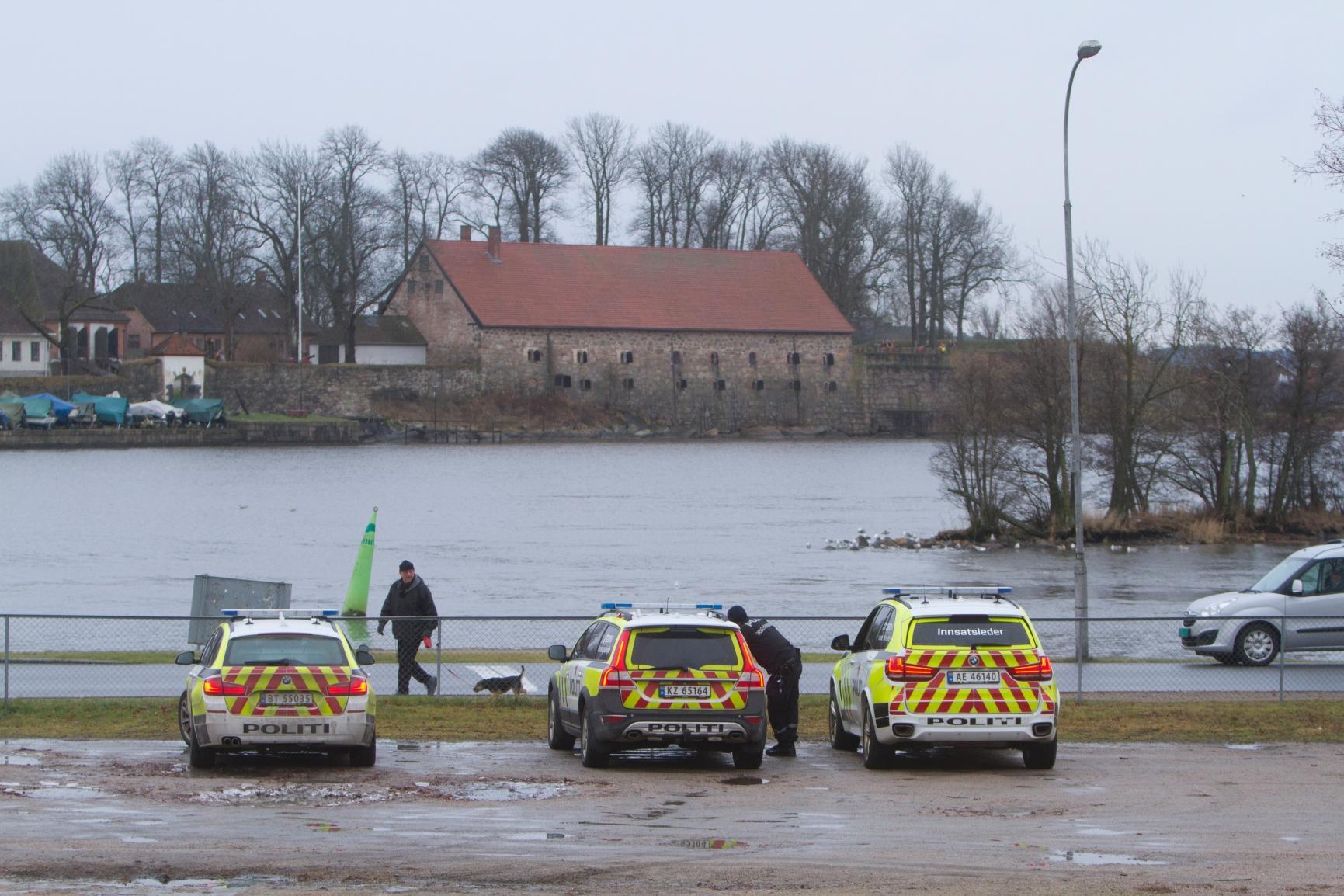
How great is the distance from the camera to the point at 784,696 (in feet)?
49.8

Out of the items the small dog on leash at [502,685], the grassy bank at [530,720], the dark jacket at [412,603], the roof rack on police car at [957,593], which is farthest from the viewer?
the dark jacket at [412,603]

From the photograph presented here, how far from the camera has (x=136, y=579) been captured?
4144 centimetres

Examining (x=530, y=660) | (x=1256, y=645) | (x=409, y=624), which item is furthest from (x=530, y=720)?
(x=1256, y=645)

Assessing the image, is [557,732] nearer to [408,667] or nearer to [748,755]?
[748,755]

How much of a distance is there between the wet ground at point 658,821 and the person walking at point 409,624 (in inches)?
148

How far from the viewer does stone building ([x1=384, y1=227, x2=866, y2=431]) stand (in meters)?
112

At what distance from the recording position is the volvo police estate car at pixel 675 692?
1369 centimetres

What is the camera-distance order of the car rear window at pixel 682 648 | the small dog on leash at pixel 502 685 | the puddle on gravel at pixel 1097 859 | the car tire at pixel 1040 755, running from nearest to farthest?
the puddle on gravel at pixel 1097 859 < the car rear window at pixel 682 648 < the car tire at pixel 1040 755 < the small dog on leash at pixel 502 685

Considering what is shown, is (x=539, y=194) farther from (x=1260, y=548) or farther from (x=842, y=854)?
(x=842, y=854)

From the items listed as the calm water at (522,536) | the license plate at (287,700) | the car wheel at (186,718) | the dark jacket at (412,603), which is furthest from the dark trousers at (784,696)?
the calm water at (522,536)

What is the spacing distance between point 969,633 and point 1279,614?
10.7m

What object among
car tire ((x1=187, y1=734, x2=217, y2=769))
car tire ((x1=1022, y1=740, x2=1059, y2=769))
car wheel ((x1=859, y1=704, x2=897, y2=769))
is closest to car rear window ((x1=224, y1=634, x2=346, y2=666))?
car tire ((x1=187, y1=734, x2=217, y2=769))

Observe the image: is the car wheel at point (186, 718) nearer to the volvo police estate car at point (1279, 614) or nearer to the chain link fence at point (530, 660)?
the chain link fence at point (530, 660)

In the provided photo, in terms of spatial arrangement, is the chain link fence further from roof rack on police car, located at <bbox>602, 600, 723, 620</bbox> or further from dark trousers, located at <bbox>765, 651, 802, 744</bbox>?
dark trousers, located at <bbox>765, 651, 802, 744</bbox>
